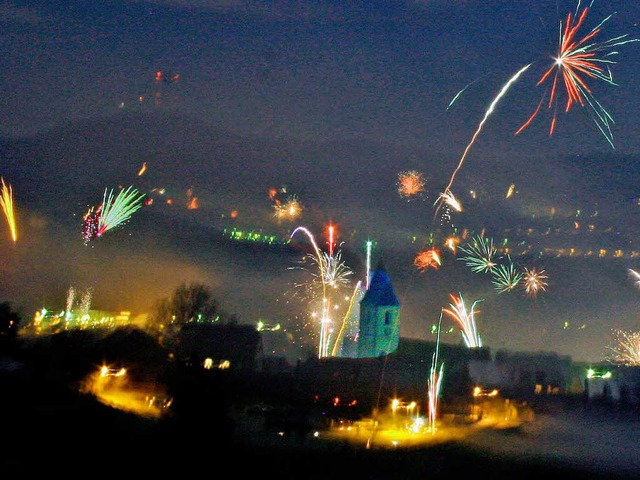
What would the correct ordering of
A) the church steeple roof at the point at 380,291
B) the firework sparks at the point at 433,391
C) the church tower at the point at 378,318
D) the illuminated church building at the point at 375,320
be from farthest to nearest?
the church steeple roof at the point at 380,291, the church tower at the point at 378,318, the illuminated church building at the point at 375,320, the firework sparks at the point at 433,391

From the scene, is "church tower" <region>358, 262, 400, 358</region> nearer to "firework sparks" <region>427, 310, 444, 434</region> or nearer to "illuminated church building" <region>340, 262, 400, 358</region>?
"illuminated church building" <region>340, 262, 400, 358</region>

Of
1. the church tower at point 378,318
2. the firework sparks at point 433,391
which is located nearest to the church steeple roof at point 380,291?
the church tower at point 378,318

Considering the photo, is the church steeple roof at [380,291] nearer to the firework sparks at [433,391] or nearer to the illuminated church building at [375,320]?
the illuminated church building at [375,320]

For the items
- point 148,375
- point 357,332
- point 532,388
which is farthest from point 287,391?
point 357,332

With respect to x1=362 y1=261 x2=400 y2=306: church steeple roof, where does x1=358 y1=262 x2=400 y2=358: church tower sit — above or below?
below

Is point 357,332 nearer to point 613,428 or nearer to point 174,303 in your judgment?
point 174,303

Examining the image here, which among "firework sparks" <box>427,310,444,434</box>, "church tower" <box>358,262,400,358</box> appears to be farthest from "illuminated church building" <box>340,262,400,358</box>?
"firework sparks" <box>427,310,444,434</box>

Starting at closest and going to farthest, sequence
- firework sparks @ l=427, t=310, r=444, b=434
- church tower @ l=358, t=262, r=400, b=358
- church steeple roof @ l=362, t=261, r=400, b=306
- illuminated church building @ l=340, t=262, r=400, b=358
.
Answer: firework sparks @ l=427, t=310, r=444, b=434
illuminated church building @ l=340, t=262, r=400, b=358
church tower @ l=358, t=262, r=400, b=358
church steeple roof @ l=362, t=261, r=400, b=306

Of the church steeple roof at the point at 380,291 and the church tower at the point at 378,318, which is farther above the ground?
the church steeple roof at the point at 380,291
